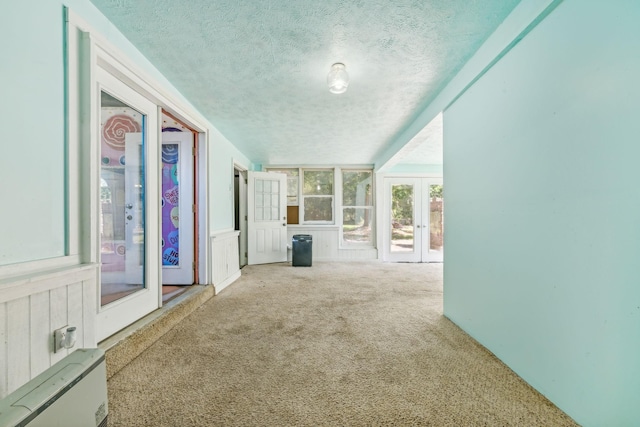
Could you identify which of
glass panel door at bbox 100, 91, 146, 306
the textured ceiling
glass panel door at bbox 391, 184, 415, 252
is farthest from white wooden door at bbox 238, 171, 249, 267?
glass panel door at bbox 391, 184, 415, 252

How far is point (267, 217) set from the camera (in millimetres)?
5594

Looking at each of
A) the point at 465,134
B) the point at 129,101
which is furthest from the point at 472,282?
the point at 129,101

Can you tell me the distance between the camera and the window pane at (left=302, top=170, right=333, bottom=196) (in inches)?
250

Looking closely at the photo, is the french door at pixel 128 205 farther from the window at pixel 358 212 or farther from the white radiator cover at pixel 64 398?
the window at pixel 358 212

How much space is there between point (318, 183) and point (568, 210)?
207 inches

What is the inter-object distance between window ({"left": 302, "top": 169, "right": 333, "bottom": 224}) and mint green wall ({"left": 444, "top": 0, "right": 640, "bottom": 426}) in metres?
4.46

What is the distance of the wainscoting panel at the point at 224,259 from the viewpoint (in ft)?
11.1

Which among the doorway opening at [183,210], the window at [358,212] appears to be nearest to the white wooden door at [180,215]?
the doorway opening at [183,210]

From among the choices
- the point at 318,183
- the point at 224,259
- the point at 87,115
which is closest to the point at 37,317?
the point at 87,115

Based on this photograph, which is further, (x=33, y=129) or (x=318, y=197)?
(x=318, y=197)

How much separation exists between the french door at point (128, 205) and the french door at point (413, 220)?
492cm

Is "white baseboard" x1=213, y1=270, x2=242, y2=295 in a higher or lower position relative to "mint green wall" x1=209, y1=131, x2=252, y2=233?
lower

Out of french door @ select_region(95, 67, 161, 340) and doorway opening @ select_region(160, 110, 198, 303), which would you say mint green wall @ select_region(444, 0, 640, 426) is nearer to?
french door @ select_region(95, 67, 161, 340)

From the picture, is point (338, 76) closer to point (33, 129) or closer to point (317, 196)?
point (33, 129)
